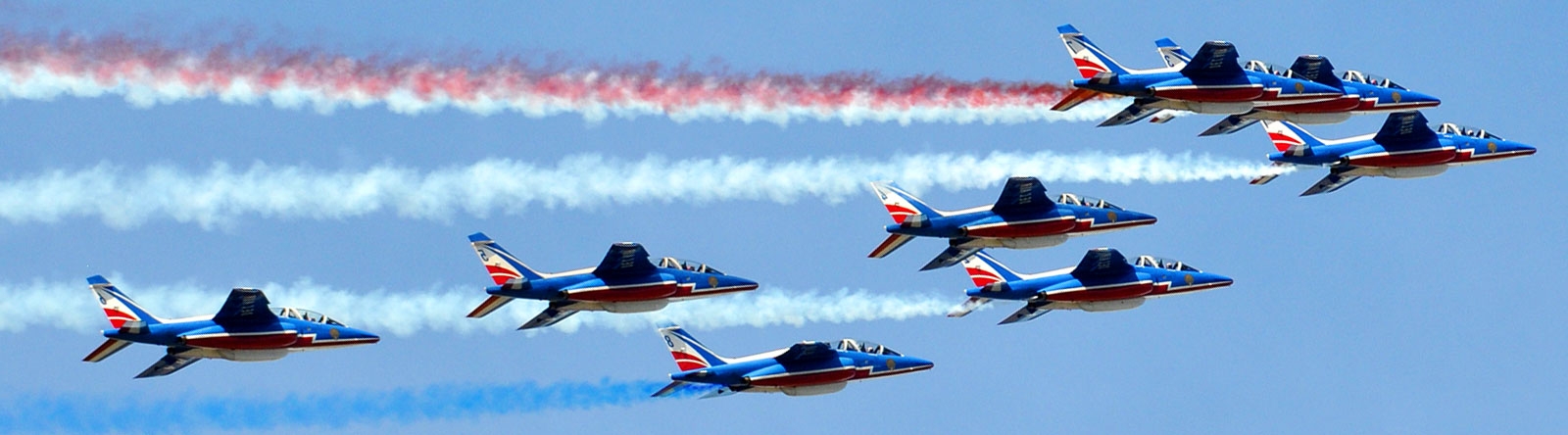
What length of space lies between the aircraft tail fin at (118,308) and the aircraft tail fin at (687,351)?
1611cm

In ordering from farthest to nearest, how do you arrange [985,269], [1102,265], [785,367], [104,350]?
[985,269], [1102,265], [785,367], [104,350]

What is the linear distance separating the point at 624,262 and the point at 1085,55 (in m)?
16.2

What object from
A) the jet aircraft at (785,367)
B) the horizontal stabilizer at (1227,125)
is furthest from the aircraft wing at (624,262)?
the horizontal stabilizer at (1227,125)

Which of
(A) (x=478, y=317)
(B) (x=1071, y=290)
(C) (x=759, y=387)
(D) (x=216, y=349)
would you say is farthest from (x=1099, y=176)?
(D) (x=216, y=349)

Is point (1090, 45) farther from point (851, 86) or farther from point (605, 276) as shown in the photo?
point (605, 276)

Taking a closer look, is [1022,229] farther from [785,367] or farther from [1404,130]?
[1404,130]

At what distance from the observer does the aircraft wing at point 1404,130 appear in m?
103

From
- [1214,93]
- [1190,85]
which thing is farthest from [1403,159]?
[1190,85]

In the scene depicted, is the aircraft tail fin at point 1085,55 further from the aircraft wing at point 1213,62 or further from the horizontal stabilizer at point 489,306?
the horizontal stabilizer at point 489,306

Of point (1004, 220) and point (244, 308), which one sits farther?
point (1004, 220)

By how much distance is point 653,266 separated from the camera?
97000 millimetres

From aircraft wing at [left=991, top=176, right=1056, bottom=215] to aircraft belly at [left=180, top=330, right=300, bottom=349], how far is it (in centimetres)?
2208

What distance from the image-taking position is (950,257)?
A: 4031 inches

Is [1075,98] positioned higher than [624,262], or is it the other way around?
[1075,98]
